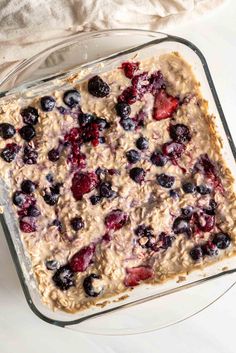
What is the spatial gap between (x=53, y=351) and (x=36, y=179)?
0.59m

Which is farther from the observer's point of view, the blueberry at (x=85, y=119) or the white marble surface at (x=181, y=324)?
the white marble surface at (x=181, y=324)

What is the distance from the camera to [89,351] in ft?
7.13

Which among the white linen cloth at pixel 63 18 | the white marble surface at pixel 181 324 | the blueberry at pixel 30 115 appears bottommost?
the white marble surface at pixel 181 324

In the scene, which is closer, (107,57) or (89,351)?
(107,57)

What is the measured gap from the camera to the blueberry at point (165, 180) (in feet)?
6.48

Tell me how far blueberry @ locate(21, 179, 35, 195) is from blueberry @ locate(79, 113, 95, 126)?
0.23 m

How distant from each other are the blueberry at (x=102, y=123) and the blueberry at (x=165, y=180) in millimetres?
216

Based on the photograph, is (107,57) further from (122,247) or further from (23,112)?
(122,247)

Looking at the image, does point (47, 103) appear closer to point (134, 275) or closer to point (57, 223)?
point (57, 223)

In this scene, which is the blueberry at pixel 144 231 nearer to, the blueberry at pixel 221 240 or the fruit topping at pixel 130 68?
the blueberry at pixel 221 240

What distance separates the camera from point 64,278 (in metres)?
1.98

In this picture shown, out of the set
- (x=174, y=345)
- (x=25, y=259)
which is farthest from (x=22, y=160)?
(x=174, y=345)

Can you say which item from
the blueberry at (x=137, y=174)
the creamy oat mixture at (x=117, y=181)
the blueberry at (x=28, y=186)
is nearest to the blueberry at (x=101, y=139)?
the creamy oat mixture at (x=117, y=181)

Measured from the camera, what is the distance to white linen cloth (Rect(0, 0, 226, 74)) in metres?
2.01
